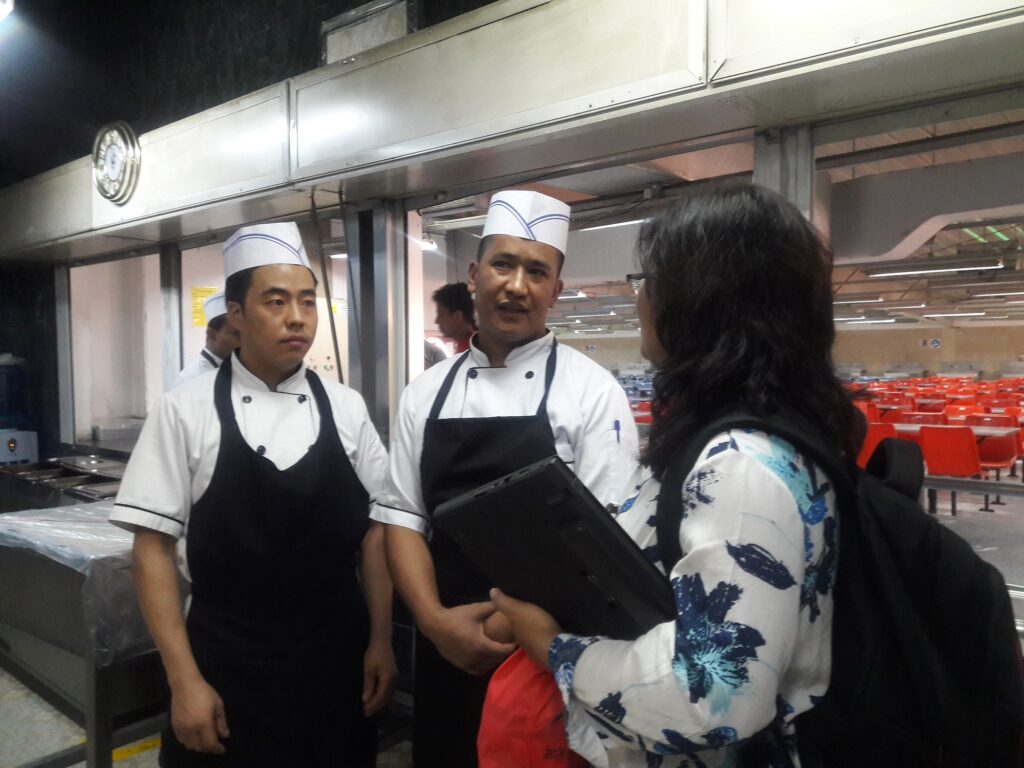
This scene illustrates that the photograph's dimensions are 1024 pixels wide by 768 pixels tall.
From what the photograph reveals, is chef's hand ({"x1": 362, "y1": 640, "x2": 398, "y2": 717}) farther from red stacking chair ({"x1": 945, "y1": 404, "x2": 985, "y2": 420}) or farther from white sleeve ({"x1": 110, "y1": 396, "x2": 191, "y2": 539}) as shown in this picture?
red stacking chair ({"x1": 945, "y1": 404, "x2": 985, "y2": 420})

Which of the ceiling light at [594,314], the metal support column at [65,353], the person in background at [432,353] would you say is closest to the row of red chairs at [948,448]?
the ceiling light at [594,314]

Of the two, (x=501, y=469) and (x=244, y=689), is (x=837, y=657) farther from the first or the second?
(x=244, y=689)

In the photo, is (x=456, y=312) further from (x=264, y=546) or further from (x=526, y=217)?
(x=264, y=546)

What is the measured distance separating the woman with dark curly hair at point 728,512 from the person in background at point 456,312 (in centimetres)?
210

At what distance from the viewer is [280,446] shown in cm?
137

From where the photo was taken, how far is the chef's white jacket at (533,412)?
133 centimetres

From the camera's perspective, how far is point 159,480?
49.5 inches

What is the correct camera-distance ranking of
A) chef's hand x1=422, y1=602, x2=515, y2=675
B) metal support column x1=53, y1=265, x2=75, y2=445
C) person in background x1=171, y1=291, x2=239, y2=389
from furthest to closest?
metal support column x1=53, y1=265, x2=75, y2=445 < person in background x1=171, y1=291, x2=239, y2=389 < chef's hand x1=422, y1=602, x2=515, y2=675

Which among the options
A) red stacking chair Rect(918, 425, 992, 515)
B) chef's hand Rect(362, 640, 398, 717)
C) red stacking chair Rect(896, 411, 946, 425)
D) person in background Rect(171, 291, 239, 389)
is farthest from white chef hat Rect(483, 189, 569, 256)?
red stacking chair Rect(896, 411, 946, 425)

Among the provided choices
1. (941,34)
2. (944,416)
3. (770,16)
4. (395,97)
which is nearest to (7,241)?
(395,97)

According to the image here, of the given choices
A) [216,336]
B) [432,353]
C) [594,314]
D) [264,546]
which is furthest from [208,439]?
[594,314]

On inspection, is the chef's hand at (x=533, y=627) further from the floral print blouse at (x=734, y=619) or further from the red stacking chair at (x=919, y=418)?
the red stacking chair at (x=919, y=418)

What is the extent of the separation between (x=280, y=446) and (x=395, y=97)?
44.6 inches

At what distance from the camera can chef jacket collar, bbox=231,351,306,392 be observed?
55.8 inches
